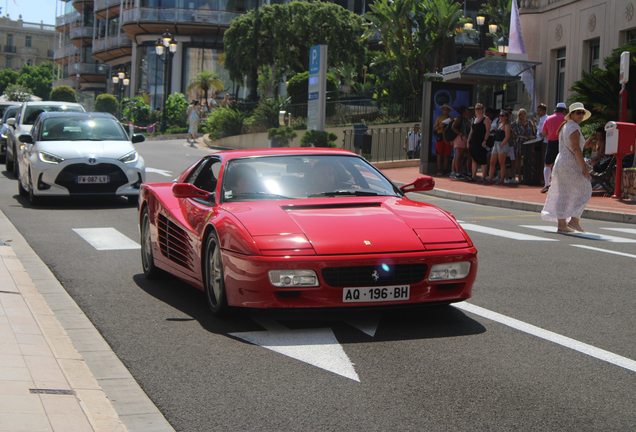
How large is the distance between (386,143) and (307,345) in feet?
88.9

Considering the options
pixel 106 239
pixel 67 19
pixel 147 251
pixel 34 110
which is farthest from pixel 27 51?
pixel 147 251

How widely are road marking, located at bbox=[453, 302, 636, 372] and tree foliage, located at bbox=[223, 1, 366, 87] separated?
4161cm

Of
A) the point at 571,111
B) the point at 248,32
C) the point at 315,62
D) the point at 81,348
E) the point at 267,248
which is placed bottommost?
the point at 81,348

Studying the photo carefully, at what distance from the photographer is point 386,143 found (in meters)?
32.0

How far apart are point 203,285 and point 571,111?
7086 mm

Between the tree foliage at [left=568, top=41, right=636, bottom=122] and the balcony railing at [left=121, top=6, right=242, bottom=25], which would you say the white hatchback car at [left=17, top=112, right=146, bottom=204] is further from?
the balcony railing at [left=121, top=6, right=242, bottom=25]

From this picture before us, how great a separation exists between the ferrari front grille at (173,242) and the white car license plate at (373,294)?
1646 mm

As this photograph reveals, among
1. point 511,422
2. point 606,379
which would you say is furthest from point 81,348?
point 606,379

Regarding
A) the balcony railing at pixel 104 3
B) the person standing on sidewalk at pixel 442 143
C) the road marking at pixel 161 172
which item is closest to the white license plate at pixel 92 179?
the road marking at pixel 161 172

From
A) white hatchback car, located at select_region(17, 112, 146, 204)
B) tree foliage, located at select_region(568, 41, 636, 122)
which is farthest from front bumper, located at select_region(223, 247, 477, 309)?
tree foliage, located at select_region(568, 41, 636, 122)

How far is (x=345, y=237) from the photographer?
216 inches

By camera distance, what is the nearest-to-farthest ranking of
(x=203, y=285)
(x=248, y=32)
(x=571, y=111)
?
(x=203, y=285), (x=571, y=111), (x=248, y=32)

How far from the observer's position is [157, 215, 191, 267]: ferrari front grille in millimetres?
6636

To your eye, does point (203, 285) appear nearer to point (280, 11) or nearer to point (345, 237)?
point (345, 237)
